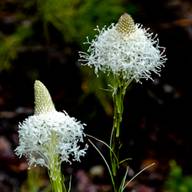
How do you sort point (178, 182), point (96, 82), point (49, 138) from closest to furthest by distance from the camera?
point (49, 138) → point (178, 182) → point (96, 82)

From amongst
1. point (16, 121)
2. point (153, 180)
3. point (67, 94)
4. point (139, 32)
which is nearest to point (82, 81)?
point (67, 94)

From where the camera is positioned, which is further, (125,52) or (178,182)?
(178,182)

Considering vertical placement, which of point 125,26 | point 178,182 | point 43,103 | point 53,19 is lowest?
point 178,182

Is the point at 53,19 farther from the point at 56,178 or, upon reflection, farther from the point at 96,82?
the point at 56,178

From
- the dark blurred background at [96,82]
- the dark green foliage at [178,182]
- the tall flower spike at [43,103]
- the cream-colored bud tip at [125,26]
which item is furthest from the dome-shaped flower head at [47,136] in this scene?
the dark blurred background at [96,82]

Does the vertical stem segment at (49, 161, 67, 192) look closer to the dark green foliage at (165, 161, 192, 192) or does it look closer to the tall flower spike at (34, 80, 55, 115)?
the tall flower spike at (34, 80, 55, 115)

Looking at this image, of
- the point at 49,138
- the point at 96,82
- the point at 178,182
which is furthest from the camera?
the point at 96,82

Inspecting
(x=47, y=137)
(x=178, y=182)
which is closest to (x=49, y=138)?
(x=47, y=137)

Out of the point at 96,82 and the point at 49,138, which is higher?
the point at 96,82

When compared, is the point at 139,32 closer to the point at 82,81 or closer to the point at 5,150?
the point at 5,150
